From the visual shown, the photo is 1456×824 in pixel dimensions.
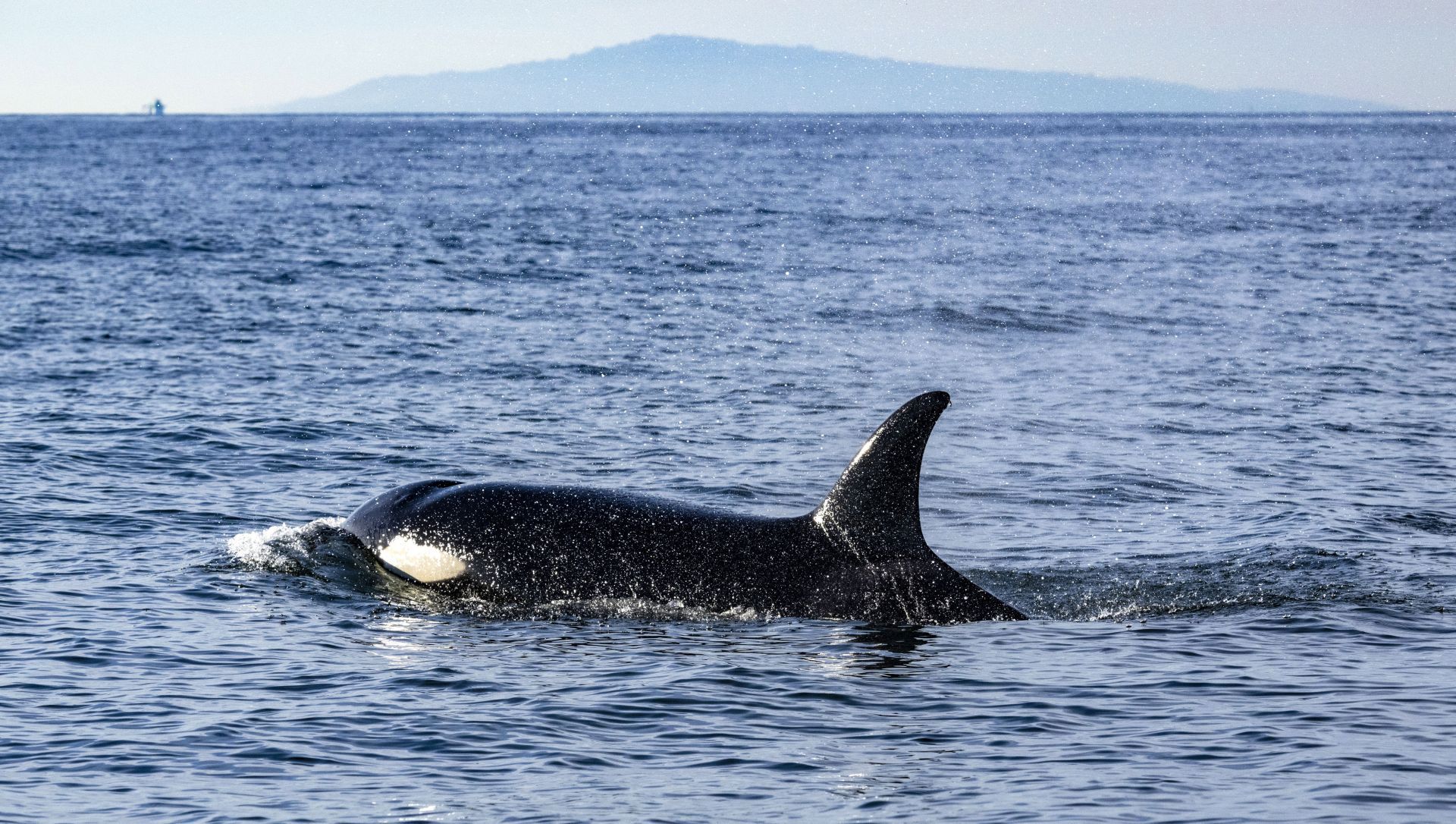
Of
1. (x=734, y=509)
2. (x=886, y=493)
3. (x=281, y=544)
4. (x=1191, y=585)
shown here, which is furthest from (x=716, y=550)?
(x=281, y=544)

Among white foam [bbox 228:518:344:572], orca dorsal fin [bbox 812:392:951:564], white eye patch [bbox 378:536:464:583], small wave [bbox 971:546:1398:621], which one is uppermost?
orca dorsal fin [bbox 812:392:951:564]

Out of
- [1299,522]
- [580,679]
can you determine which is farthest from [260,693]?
[1299,522]

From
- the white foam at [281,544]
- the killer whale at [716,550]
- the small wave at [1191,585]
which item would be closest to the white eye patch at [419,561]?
the killer whale at [716,550]

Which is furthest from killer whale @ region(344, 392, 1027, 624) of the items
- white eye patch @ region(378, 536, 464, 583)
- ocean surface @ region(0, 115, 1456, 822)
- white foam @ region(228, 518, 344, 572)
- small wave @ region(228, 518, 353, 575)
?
white foam @ region(228, 518, 344, 572)

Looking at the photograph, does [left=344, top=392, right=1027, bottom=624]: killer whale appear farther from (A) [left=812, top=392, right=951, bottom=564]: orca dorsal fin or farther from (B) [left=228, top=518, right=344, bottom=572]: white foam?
(B) [left=228, top=518, right=344, bottom=572]: white foam

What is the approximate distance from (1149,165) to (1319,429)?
102944mm

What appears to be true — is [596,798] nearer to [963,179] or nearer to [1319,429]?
[1319,429]

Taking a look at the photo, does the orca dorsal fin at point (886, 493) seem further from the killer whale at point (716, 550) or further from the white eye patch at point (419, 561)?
the white eye patch at point (419, 561)

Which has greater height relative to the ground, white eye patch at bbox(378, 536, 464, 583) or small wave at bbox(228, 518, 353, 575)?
white eye patch at bbox(378, 536, 464, 583)

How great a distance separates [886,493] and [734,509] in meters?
5.13

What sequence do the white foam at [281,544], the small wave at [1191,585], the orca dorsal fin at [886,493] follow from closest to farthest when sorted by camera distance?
1. the orca dorsal fin at [886,493]
2. the small wave at [1191,585]
3. the white foam at [281,544]

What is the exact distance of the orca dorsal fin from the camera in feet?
42.0

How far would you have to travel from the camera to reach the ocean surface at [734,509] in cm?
1048

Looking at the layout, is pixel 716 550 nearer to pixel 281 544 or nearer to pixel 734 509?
pixel 734 509
